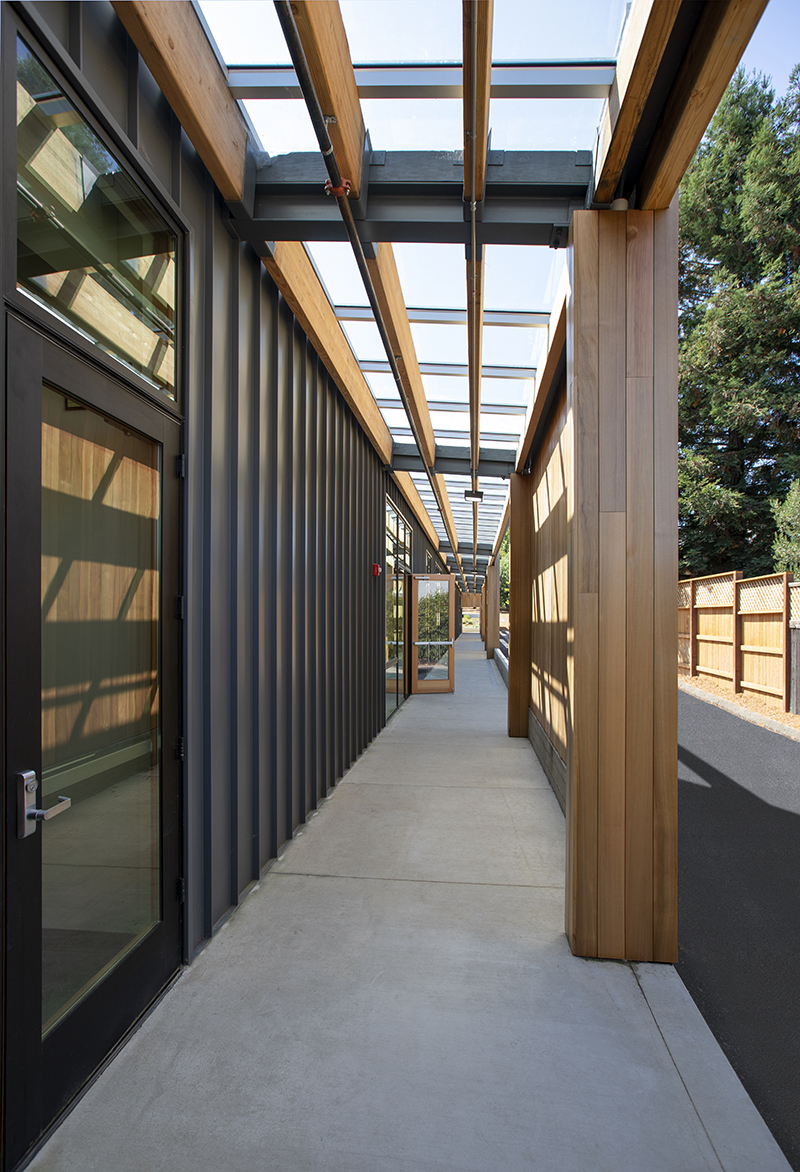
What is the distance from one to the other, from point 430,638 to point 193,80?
1055 centimetres

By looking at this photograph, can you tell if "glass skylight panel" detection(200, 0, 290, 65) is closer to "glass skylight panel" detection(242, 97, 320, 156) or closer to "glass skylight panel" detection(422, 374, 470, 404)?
"glass skylight panel" detection(242, 97, 320, 156)

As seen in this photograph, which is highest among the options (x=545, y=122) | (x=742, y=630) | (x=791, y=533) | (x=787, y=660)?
(x=545, y=122)

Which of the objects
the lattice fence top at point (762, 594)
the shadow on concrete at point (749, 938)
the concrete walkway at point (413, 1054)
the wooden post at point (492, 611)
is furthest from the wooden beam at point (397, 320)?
the wooden post at point (492, 611)

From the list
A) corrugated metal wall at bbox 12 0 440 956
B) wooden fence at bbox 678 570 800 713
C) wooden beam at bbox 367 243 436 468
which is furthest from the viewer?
wooden fence at bbox 678 570 800 713

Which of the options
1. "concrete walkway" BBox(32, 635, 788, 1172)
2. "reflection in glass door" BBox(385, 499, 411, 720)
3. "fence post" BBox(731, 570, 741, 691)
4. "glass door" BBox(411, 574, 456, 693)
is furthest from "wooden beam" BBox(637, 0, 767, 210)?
"fence post" BBox(731, 570, 741, 691)

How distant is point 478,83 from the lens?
7.55 ft

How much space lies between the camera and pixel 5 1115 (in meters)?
1.67

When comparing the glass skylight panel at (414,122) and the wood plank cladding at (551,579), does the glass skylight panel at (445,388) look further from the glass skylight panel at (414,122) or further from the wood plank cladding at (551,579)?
the glass skylight panel at (414,122)

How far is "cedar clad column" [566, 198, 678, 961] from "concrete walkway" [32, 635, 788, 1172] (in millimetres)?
347

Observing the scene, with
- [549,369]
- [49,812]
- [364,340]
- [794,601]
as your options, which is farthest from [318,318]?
[794,601]

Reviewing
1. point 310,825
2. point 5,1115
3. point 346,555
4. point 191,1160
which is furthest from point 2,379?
point 346,555

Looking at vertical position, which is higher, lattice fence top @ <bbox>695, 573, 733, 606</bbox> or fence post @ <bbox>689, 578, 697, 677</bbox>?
lattice fence top @ <bbox>695, 573, 733, 606</bbox>

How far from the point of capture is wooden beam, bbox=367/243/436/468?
373 centimetres

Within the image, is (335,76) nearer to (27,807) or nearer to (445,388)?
(27,807)
